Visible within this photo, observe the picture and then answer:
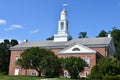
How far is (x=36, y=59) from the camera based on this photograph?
151 feet

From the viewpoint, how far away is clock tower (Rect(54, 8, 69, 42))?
2554 inches

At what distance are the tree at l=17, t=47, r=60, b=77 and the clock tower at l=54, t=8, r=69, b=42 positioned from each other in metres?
18.2

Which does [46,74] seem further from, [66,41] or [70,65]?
[66,41]

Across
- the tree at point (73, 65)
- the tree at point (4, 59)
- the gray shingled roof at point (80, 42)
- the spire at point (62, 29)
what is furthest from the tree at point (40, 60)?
the tree at point (4, 59)

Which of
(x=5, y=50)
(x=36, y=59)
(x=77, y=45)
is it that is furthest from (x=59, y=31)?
(x=5, y=50)

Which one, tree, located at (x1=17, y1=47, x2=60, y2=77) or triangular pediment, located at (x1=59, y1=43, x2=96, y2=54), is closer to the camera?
tree, located at (x1=17, y1=47, x2=60, y2=77)

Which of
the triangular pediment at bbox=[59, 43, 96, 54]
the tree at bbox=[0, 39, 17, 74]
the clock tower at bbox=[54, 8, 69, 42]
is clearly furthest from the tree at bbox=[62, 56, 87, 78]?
the tree at bbox=[0, 39, 17, 74]

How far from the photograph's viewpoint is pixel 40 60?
151ft

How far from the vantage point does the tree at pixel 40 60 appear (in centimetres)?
4331

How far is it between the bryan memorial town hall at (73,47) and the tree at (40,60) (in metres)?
8.98

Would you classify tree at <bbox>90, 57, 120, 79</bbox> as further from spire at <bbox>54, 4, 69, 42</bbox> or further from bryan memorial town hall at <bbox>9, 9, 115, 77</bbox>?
spire at <bbox>54, 4, 69, 42</bbox>

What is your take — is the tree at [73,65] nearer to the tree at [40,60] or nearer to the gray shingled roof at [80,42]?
the tree at [40,60]

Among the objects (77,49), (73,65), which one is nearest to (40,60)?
(73,65)

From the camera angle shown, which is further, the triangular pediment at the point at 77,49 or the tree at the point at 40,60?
the triangular pediment at the point at 77,49
